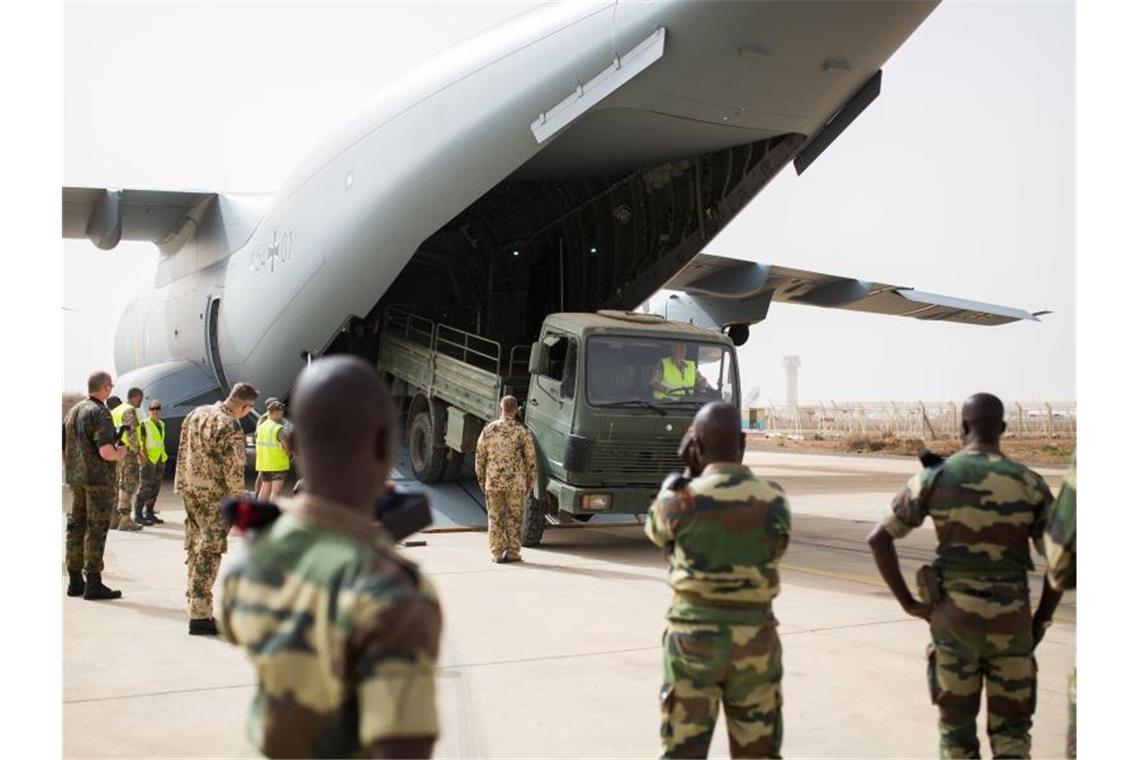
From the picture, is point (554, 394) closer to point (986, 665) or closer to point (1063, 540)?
point (986, 665)

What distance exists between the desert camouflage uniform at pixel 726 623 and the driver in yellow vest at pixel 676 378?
6601 mm

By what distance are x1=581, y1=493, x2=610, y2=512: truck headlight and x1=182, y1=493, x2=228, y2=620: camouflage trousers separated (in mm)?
3582

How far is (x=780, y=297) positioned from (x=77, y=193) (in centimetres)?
1101

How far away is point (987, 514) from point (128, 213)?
14.7 m

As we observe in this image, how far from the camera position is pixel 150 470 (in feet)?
38.6

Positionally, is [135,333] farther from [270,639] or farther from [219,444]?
[270,639]

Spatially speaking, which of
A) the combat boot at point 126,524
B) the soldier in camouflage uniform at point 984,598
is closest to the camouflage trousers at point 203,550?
the soldier in camouflage uniform at point 984,598

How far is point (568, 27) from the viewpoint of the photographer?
31.6ft

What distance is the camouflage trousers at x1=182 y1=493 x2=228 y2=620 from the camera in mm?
6410

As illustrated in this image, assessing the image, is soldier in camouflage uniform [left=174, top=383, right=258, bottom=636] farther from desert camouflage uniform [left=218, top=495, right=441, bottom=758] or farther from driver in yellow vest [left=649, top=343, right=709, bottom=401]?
desert camouflage uniform [left=218, top=495, right=441, bottom=758]

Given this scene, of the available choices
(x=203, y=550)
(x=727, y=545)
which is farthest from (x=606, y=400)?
(x=727, y=545)

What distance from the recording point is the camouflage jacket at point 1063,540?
3.01m

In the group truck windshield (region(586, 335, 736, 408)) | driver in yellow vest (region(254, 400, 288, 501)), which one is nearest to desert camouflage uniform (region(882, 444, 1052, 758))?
truck windshield (region(586, 335, 736, 408))

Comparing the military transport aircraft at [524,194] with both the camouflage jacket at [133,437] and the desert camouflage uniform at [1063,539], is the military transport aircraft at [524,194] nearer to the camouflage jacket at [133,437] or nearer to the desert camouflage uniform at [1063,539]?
the camouflage jacket at [133,437]
